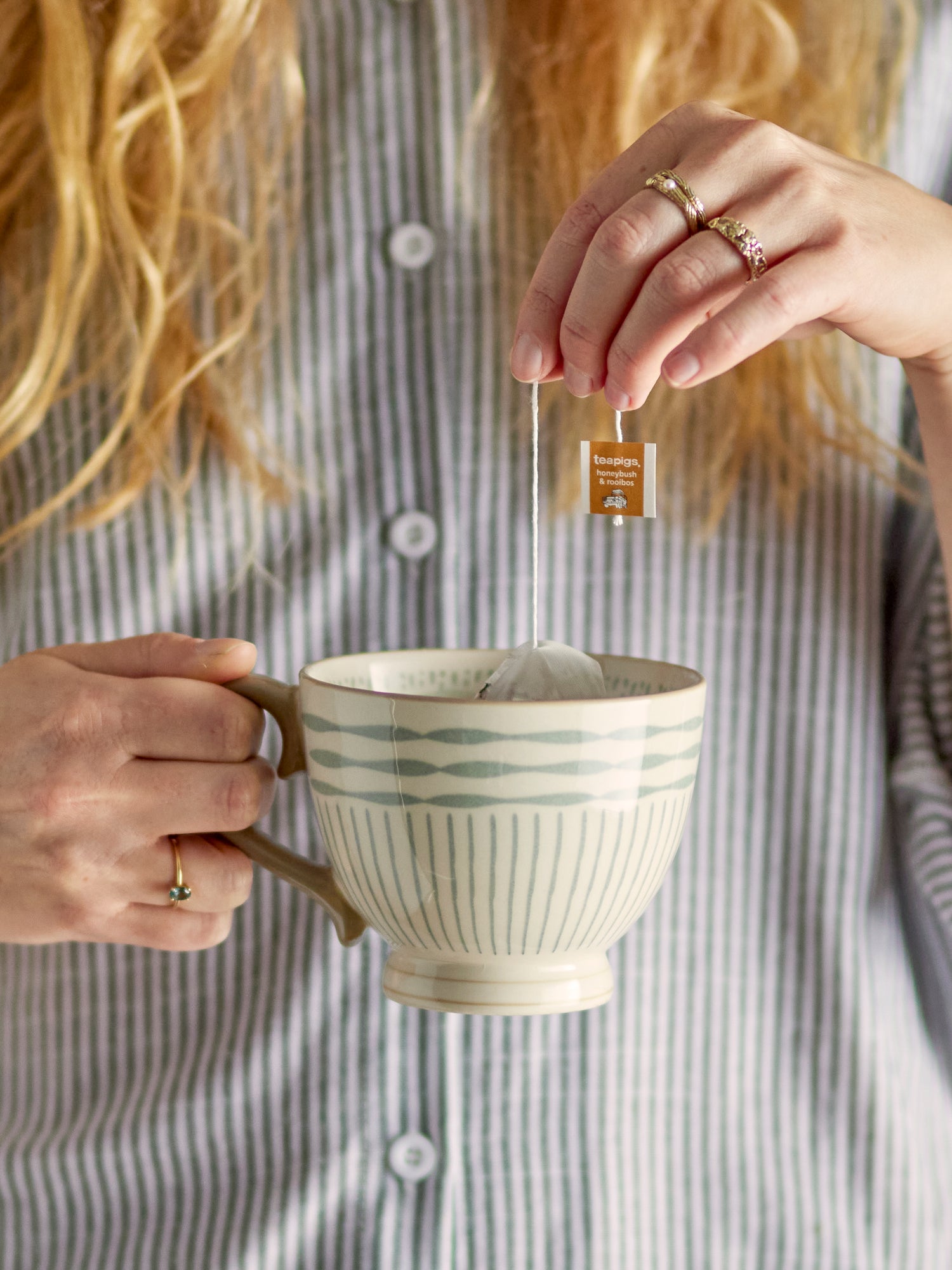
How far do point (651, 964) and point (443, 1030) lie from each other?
170mm

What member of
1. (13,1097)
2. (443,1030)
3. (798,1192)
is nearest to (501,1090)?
(443,1030)

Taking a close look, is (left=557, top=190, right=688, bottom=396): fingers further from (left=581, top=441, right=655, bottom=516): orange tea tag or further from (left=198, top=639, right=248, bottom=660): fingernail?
(left=198, top=639, right=248, bottom=660): fingernail

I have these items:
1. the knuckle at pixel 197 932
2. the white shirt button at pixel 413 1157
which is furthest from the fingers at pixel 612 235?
the white shirt button at pixel 413 1157

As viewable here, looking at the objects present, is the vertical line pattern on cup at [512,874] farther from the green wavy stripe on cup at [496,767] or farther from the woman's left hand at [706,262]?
the woman's left hand at [706,262]

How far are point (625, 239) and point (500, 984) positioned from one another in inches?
13.8

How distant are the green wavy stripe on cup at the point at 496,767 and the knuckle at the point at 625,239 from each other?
9.0 inches

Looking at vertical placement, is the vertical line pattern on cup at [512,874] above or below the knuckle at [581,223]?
below

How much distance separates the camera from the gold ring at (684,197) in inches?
21.6

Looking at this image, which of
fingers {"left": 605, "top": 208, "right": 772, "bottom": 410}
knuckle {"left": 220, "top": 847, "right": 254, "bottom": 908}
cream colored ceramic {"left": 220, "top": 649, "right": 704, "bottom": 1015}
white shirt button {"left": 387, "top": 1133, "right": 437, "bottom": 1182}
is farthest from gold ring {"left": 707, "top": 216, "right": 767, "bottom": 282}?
white shirt button {"left": 387, "top": 1133, "right": 437, "bottom": 1182}

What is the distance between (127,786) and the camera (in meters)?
0.64

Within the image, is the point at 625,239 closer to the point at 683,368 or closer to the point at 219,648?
the point at 683,368

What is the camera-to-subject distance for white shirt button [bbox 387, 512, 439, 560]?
0.88 meters

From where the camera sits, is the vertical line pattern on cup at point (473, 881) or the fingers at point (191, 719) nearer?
the vertical line pattern on cup at point (473, 881)

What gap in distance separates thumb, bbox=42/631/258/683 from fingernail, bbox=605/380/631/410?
0.23m
